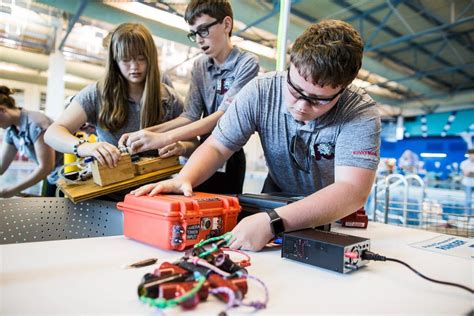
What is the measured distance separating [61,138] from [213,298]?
3.03ft

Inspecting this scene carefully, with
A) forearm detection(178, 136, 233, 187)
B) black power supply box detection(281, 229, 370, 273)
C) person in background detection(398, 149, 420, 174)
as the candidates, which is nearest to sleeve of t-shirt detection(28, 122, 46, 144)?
forearm detection(178, 136, 233, 187)

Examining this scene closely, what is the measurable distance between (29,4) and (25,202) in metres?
1.98

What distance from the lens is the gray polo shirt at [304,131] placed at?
2.80 feet

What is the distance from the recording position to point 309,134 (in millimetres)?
965

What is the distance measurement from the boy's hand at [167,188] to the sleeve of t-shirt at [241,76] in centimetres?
46

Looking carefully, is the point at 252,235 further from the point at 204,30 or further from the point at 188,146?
the point at 204,30

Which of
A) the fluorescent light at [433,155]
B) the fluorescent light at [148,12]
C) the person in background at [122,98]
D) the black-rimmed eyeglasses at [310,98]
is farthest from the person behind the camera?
the fluorescent light at [433,155]

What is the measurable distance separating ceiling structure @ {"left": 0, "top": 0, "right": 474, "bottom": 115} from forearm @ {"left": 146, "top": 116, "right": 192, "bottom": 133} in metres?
0.45

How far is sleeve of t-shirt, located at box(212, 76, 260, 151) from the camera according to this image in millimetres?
990

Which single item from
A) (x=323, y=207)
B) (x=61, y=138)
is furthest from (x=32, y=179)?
(x=323, y=207)

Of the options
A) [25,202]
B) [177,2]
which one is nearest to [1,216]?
[25,202]

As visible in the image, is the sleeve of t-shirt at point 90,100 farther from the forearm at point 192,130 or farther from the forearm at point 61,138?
the forearm at point 192,130

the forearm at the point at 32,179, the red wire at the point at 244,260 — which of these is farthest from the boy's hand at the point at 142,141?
the forearm at the point at 32,179

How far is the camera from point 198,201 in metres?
0.73
